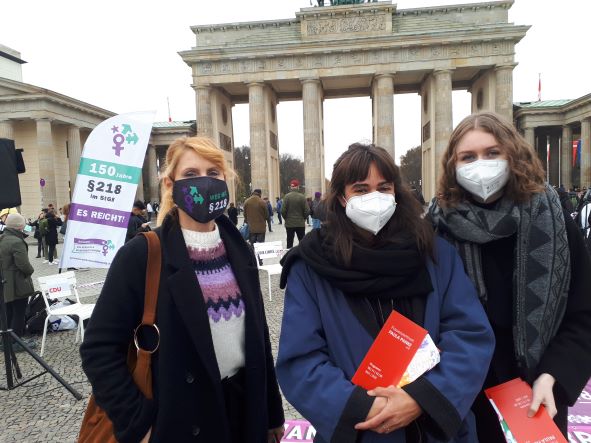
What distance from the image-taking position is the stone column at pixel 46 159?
32312 mm

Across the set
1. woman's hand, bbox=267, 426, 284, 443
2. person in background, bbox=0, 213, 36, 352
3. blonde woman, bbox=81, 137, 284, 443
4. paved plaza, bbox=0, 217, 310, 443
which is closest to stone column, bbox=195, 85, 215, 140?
person in background, bbox=0, 213, 36, 352

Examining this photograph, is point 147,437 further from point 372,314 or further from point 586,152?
point 586,152

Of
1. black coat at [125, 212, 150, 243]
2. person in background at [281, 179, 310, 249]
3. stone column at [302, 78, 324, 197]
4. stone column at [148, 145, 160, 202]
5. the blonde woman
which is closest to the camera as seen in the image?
the blonde woman

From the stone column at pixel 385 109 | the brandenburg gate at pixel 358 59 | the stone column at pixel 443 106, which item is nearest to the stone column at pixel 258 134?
the brandenburg gate at pixel 358 59

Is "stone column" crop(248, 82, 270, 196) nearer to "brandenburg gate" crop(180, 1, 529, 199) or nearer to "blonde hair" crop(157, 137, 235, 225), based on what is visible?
"brandenburg gate" crop(180, 1, 529, 199)

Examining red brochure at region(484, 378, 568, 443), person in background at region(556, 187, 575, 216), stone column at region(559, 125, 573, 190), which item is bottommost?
red brochure at region(484, 378, 568, 443)

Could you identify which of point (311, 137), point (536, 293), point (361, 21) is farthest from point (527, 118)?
point (536, 293)

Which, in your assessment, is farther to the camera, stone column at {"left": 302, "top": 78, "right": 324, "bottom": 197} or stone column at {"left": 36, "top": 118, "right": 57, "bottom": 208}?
stone column at {"left": 302, "top": 78, "right": 324, "bottom": 197}

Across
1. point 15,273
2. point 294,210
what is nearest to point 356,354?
point 15,273

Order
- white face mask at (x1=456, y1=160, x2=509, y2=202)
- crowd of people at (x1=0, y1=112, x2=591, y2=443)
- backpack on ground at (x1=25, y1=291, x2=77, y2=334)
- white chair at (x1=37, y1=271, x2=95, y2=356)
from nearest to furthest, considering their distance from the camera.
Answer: crowd of people at (x1=0, y1=112, x2=591, y2=443)
white face mask at (x1=456, y1=160, x2=509, y2=202)
white chair at (x1=37, y1=271, x2=95, y2=356)
backpack on ground at (x1=25, y1=291, x2=77, y2=334)

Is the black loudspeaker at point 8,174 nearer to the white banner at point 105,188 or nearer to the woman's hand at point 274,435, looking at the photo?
the white banner at point 105,188

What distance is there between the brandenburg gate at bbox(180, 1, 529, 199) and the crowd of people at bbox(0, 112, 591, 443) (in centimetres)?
3347

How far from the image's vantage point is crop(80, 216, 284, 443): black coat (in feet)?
6.06

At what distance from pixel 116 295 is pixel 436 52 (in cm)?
3671
